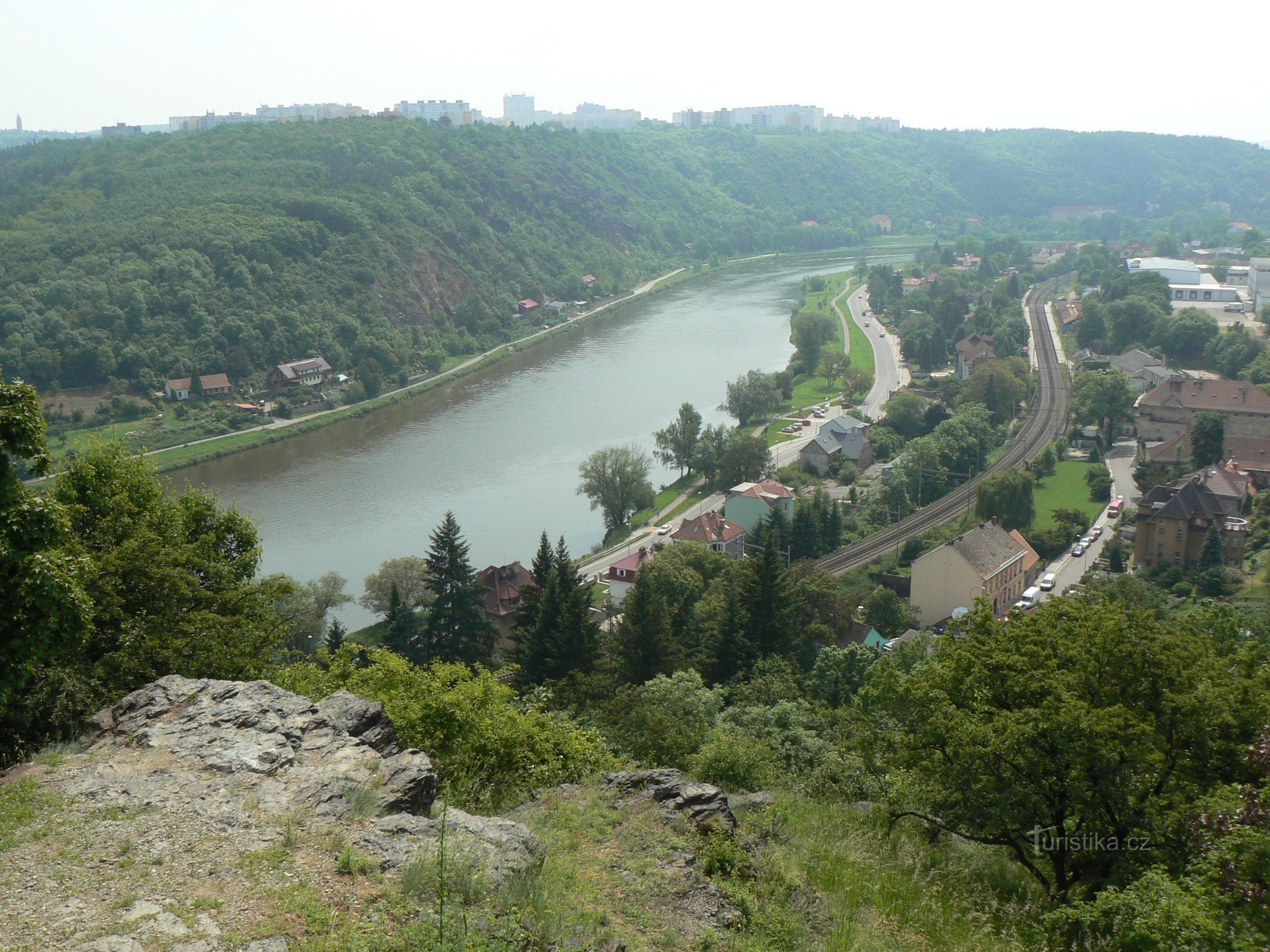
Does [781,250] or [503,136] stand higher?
[503,136]

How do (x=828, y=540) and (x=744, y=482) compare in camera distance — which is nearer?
(x=828, y=540)

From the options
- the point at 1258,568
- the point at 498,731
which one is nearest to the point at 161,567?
the point at 498,731

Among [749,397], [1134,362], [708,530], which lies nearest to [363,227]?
[749,397]

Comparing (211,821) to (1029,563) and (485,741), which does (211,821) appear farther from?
(1029,563)

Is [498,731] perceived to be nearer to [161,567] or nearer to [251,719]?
[251,719]

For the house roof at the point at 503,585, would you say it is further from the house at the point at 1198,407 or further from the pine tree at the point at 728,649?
the house at the point at 1198,407
